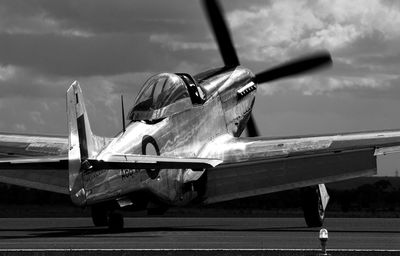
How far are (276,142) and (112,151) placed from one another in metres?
7.03

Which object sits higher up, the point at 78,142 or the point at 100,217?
the point at 78,142

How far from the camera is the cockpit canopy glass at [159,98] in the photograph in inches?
1042

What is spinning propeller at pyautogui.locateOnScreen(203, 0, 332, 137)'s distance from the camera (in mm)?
35344

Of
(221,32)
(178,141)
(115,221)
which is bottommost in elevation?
(115,221)

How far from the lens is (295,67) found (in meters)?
35.5

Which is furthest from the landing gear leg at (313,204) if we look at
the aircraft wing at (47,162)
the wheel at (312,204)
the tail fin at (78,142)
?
the tail fin at (78,142)

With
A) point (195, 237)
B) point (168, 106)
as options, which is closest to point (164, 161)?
point (195, 237)

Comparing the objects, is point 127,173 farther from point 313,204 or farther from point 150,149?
point 313,204

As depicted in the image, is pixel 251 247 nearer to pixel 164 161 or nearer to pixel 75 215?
pixel 164 161

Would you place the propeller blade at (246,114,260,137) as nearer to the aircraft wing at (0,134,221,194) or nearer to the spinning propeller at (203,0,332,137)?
the spinning propeller at (203,0,332,137)

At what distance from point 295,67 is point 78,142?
14667mm

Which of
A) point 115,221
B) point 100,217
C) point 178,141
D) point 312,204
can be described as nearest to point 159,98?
point 178,141

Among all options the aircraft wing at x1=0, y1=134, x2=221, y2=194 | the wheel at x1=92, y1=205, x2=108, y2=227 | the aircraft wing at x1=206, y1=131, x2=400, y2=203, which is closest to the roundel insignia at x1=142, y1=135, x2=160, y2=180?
the aircraft wing at x1=0, y1=134, x2=221, y2=194

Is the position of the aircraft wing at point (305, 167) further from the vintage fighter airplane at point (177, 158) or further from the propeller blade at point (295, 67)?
the propeller blade at point (295, 67)
